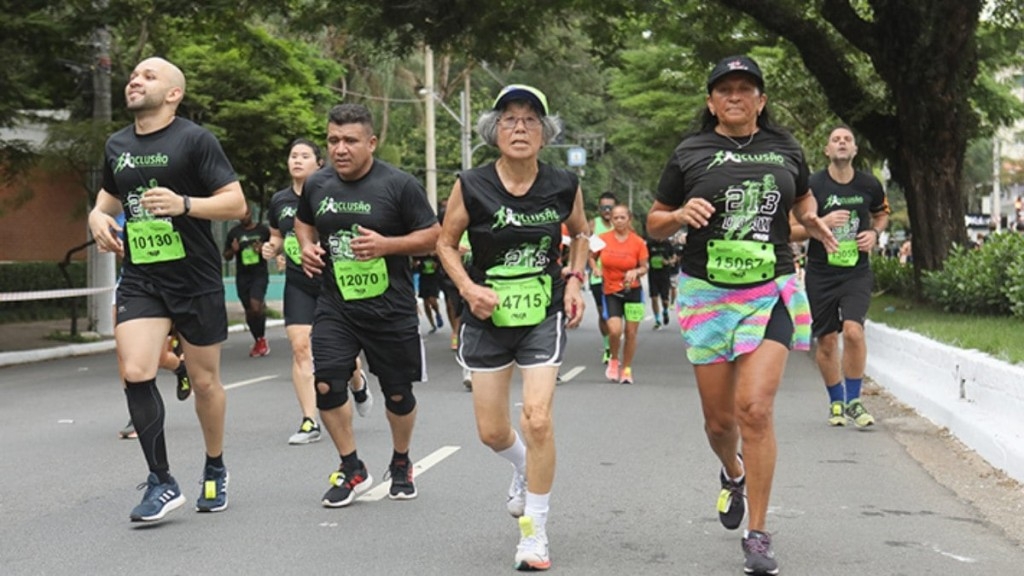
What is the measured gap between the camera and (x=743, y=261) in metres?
5.88

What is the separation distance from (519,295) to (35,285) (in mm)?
23467

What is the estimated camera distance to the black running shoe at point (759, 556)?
18.2 feet

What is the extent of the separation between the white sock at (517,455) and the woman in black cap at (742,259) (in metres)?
0.94

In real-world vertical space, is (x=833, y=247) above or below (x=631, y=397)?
above

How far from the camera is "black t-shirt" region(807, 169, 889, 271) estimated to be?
10195 millimetres

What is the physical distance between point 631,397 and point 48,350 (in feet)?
32.1

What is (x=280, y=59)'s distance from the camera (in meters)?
21.6

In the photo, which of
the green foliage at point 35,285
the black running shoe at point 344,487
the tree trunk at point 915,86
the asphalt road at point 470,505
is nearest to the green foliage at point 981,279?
the tree trunk at point 915,86

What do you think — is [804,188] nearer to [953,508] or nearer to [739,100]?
[739,100]

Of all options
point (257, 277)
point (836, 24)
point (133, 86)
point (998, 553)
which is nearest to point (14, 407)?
point (257, 277)

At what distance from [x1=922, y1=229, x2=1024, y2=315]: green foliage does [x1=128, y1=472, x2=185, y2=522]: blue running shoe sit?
31.1ft

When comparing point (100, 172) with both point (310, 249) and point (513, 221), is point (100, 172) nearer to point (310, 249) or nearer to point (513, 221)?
point (310, 249)

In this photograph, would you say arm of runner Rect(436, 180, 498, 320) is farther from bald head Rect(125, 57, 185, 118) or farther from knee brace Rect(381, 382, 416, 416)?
bald head Rect(125, 57, 185, 118)

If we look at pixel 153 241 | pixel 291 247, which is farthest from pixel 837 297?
pixel 153 241
